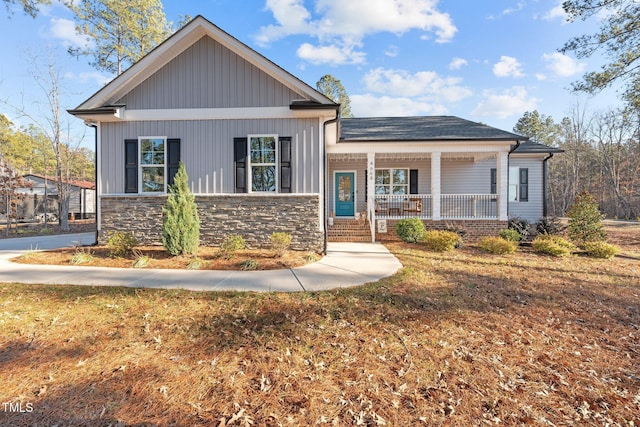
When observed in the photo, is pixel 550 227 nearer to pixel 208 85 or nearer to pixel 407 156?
pixel 407 156

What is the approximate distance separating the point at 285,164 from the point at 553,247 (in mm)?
8322

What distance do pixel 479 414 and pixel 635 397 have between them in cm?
158

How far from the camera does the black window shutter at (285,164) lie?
28.0ft

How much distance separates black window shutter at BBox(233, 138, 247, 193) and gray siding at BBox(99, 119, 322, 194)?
0.13 m

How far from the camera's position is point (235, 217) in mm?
8688

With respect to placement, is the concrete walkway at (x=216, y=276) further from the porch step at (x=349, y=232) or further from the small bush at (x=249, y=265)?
the porch step at (x=349, y=232)

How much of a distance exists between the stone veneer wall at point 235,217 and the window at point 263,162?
1.33 feet

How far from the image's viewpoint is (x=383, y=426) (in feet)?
7.20

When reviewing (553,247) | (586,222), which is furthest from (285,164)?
(586,222)

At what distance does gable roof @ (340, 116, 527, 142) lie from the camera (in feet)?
36.2

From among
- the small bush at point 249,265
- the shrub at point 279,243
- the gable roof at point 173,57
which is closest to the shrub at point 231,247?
the small bush at point 249,265

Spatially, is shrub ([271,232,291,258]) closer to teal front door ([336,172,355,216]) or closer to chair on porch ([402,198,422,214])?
chair on porch ([402,198,422,214])

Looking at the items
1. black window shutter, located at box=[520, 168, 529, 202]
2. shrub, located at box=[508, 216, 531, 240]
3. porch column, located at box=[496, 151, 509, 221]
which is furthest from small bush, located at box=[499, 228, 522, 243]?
black window shutter, located at box=[520, 168, 529, 202]

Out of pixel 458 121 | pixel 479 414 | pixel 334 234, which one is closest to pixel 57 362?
pixel 479 414
